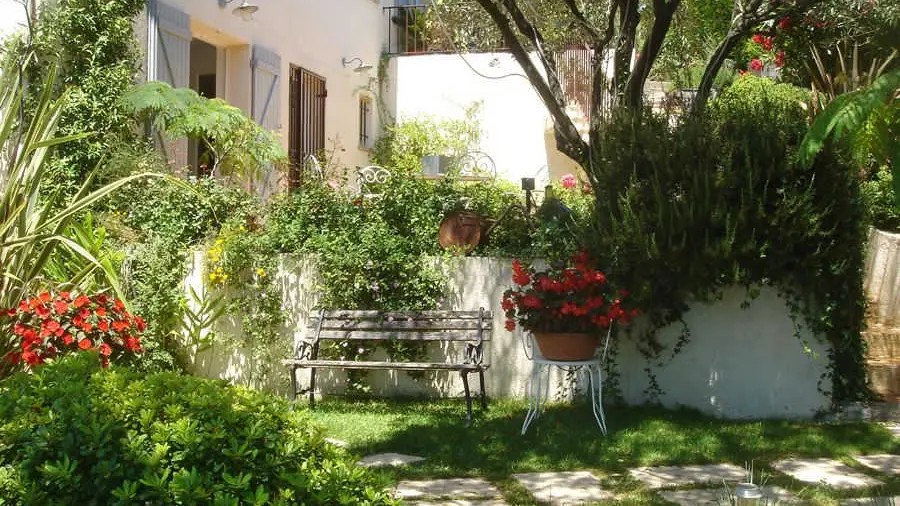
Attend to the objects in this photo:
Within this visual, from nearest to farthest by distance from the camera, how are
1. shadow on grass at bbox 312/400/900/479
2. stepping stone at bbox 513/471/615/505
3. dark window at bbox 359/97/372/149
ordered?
1. stepping stone at bbox 513/471/615/505
2. shadow on grass at bbox 312/400/900/479
3. dark window at bbox 359/97/372/149

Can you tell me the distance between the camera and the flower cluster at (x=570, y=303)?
5930mm

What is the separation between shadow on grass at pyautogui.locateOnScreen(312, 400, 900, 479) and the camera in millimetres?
5289

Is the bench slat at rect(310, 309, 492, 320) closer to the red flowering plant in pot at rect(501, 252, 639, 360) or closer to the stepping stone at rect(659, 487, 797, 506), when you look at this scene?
the red flowering plant in pot at rect(501, 252, 639, 360)

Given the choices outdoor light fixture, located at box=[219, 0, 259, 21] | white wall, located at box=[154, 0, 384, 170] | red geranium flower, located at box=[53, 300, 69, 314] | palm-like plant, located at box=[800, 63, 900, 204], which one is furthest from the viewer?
white wall, located at box=[154, 0, 384, 170]

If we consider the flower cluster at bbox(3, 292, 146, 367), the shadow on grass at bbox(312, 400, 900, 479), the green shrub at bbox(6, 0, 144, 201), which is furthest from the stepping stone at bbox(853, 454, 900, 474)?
the green shrub at bbox(6, 0, 144, 201)

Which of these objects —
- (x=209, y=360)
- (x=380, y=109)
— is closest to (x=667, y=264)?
(x=209, y=360)

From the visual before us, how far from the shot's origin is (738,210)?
20.1 feet

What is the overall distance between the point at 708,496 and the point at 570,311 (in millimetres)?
1646

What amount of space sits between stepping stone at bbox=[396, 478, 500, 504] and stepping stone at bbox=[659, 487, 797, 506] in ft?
2.89

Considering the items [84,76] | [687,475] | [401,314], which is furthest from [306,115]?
[687,475]

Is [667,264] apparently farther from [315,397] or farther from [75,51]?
[75,51]

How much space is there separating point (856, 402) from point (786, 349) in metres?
0.58

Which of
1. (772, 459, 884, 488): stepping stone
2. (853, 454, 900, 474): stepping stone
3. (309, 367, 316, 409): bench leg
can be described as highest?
(309, 367, 316, 409): bench leg

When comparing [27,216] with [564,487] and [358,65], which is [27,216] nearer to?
[564,487]
